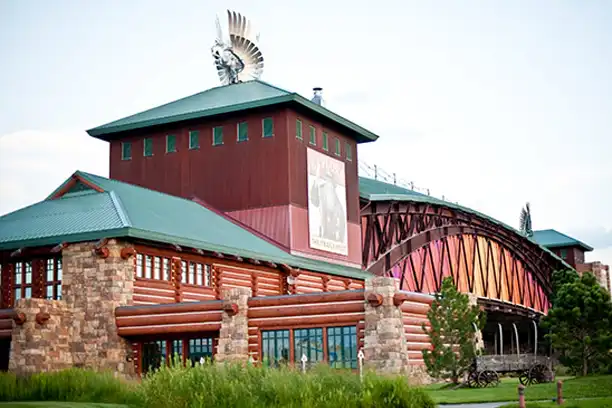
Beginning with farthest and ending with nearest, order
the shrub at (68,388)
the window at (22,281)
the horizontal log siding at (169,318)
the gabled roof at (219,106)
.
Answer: the gabled roof at (219,106) < the window at (22,281) < the horizontal log siding at (169,318) < the shrub at (68,388)

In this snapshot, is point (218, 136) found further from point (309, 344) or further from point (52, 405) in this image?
point (52, 405)

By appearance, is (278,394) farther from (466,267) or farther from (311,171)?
(466,267)

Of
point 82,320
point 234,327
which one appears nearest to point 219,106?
point 82,320

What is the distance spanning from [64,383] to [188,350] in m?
8.60

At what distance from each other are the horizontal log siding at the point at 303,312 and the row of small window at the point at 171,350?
2899mm

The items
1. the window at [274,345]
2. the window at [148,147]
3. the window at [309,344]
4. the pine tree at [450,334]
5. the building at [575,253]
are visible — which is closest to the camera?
the window at [309,344]

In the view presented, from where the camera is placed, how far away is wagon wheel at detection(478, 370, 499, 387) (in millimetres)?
38812

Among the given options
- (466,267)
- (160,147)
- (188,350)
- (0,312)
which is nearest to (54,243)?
(0,312)

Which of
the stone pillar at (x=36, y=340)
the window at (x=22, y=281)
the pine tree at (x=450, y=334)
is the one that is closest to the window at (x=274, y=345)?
the pine tree at (x=450, y=334)

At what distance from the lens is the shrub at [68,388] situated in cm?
3194

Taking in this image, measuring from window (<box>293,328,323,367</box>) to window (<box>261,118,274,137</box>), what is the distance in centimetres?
1861

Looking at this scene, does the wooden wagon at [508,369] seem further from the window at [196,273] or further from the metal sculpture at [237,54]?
the metal sculpture at [237,54]

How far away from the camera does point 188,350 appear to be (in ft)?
135

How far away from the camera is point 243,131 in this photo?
55125 mm
